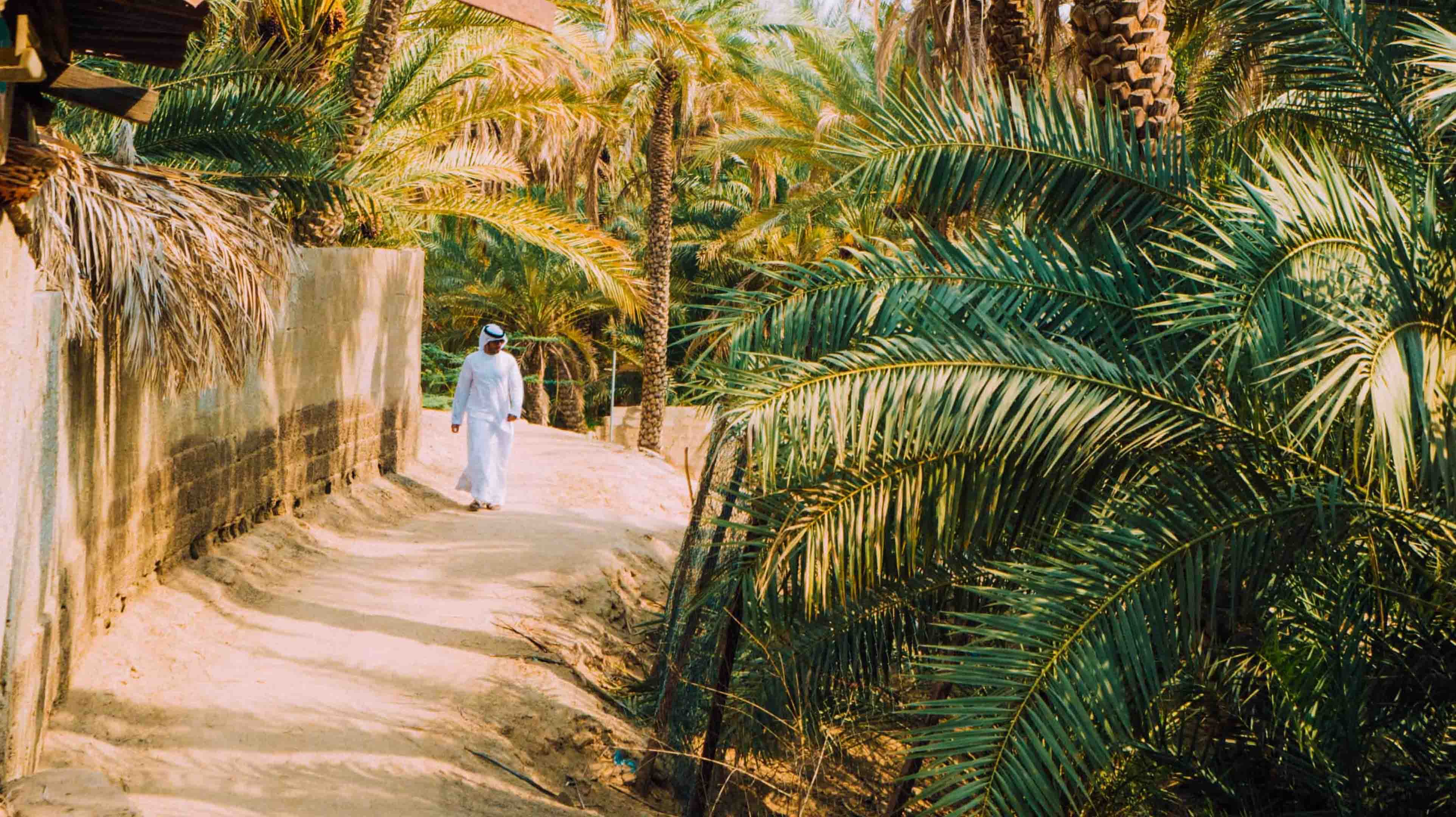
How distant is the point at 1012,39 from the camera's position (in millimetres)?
9000

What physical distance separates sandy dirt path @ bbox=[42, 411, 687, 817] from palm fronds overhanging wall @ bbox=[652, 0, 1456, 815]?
5.28ft

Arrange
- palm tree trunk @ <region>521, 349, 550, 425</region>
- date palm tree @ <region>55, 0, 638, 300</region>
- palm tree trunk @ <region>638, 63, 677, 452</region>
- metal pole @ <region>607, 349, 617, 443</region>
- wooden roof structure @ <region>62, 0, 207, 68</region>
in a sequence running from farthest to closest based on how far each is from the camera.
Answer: palm tree trunk @ <region>521, 349, 550, 425</region>
metal pole @ <region>607, 349, 617, 443</region>
palm tree trunk @ <region>638, 63, 677, 452</region>
date palm tree @ <region>55, 0, 638, 300</region>
wooden roof structure @ <region>62, 0, 207, 68</region>

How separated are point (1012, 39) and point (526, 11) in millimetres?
4882

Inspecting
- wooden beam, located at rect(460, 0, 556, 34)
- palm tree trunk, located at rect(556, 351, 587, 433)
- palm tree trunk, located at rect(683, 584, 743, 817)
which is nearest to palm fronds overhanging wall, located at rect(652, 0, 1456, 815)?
palm tree trunk, located at rect(683, 584, 743, 817)

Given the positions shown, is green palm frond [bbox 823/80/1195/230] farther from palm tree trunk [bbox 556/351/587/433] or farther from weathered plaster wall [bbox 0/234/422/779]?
palm tree trunk [bbox 556/351/587/433]

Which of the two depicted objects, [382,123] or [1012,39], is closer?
[1012,39]

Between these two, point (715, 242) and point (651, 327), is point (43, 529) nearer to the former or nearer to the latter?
point (651, 327)

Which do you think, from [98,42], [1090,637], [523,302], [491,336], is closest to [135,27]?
[98,42]

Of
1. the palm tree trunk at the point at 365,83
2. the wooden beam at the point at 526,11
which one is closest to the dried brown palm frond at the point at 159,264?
the wooden beam at the point at 526,11

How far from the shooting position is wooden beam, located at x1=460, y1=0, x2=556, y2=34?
192 inches

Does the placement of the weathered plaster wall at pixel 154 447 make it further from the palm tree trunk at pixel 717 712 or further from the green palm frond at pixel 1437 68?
the green palm frond at pixel 1437 68

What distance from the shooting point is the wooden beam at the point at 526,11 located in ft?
16.0

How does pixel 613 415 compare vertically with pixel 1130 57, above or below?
below

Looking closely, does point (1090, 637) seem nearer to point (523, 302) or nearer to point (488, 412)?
point (488, 412)
